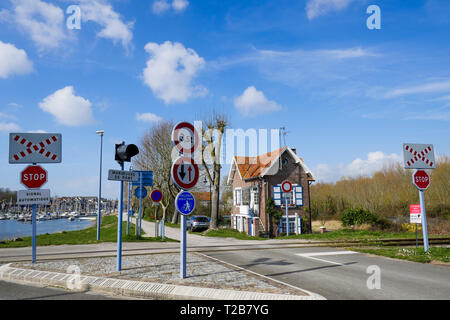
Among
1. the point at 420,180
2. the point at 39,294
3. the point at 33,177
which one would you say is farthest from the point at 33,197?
the point at 420,180

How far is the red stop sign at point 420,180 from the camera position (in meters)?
11.3

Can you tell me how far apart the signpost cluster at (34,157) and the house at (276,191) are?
18.7 meters

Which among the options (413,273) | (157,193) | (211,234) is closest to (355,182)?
(211,234)

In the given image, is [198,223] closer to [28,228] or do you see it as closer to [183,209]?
[183,209]

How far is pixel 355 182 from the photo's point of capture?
4750 cm

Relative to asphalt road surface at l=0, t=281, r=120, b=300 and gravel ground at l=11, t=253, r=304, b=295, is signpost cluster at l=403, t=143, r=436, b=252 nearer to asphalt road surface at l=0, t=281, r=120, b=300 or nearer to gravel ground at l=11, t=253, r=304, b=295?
gravel ground at l=11, t=253, r=304, b=295

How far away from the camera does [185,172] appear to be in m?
7.24

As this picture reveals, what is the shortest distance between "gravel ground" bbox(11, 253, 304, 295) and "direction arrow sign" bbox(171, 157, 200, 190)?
6.71 ft

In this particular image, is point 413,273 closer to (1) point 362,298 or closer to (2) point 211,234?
(1) point 362,298

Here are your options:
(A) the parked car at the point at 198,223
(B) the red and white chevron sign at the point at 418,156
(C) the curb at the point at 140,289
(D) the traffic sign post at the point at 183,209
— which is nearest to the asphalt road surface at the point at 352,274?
(C) the curb at the point at 140,289

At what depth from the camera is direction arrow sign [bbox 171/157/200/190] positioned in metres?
7.09

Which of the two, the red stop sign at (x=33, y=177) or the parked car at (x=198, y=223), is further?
the parked car at (x=198, y=223)

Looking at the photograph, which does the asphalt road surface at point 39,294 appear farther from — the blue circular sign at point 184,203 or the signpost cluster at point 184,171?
the blue circular sign at point 184,203

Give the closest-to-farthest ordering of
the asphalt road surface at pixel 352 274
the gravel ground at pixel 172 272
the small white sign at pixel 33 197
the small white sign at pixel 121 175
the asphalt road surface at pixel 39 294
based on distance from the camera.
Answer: the asphalt road surface at pixel 39 294
the asphalt road surface at pixel 352 274
the gravel ground at pixel 172 272
the small white sign at pixel 121 175
the small white sign at pixel 33 197
